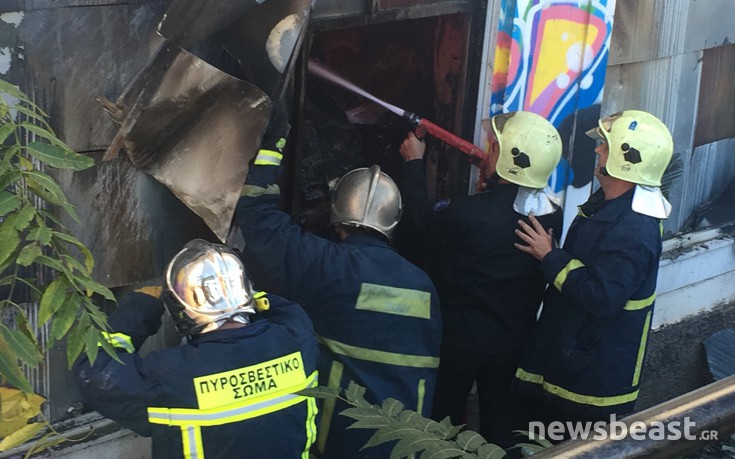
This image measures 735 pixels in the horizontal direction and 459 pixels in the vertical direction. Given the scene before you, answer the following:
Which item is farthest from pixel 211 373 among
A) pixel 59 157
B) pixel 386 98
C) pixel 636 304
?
pixel 386 98

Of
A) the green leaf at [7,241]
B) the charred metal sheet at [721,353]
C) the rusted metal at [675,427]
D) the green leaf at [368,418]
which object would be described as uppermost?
the green leaf at [7,241]

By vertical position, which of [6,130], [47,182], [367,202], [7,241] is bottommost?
[367,202]

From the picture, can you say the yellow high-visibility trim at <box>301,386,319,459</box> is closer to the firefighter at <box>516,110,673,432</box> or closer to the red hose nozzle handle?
the firefighter at <box>516,110,673,432</box>

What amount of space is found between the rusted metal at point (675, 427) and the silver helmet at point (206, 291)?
5.57 feet

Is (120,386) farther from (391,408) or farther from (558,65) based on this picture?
(558,65)

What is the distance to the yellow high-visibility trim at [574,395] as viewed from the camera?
169 inches

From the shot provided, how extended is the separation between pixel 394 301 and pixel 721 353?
349 centimetres

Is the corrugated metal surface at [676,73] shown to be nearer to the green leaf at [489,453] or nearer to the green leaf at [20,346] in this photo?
the green leaf at [489,453]

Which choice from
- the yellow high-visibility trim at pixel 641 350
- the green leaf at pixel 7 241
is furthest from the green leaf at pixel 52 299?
the yellow high-visibility trim at pixel 641 350

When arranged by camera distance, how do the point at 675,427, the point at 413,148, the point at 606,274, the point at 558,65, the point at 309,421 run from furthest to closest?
the point at 558,65, the point at 413,148, the point at 606,274, the point at 309,421, the point at 675,427

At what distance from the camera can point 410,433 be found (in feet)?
7.51

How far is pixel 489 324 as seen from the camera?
4465 mm

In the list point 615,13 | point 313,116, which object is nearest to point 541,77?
point 615,13

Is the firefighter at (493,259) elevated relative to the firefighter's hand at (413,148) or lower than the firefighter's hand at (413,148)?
lower
